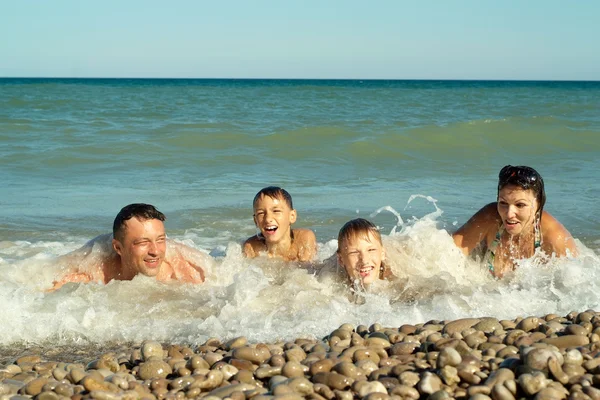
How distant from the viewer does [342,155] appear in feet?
48.0

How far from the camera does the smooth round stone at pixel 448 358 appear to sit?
142 inches

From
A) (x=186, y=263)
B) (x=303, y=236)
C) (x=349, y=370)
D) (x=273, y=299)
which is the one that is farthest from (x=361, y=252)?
(x=349, y=370)

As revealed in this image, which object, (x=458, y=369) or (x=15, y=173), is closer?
(x=458, y=369)

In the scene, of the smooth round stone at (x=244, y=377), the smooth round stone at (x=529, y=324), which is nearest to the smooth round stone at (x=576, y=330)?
the smooth round stone at (x=529, y=324)

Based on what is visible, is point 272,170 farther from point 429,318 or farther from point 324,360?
point 324,360

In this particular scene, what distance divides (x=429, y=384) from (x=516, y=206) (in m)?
3.04

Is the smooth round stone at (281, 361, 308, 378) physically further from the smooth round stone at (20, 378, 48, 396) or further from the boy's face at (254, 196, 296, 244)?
the boy's face at (254, 196, 296, 244)

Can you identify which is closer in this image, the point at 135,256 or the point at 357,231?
the point at 357,231

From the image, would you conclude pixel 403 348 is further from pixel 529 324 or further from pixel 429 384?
pixel 529 324

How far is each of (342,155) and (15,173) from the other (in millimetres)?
5869

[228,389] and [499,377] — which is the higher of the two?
[499,377]

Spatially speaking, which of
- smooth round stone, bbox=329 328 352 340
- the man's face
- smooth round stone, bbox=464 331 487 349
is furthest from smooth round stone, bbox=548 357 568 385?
the man's face

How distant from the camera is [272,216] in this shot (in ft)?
21.8

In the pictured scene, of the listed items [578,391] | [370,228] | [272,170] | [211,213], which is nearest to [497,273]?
[370,228]
